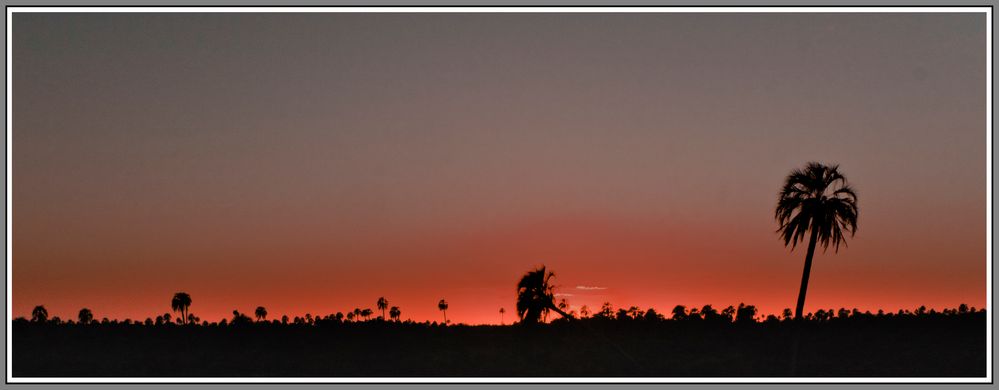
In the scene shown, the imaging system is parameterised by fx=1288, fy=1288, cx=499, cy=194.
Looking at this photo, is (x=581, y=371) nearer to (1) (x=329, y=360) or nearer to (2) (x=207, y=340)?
(1) (x=329, y=360)

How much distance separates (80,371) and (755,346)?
34259mm

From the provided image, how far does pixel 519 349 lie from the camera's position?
6569cm

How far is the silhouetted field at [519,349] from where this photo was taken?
6084cm

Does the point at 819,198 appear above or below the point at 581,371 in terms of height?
above

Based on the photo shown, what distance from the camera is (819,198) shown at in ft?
199

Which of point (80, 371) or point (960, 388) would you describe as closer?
point (960, 388)

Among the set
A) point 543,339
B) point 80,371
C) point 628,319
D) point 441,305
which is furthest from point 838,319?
point 441,305

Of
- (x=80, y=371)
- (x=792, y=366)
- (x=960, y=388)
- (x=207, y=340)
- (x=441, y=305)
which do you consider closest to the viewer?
(x=960, y=388)

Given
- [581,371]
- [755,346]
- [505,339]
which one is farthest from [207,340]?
[755,346]

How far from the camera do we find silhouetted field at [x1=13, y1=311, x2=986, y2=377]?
60.8 meters

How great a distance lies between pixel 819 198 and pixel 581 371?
45.6 feet

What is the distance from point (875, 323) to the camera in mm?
66250

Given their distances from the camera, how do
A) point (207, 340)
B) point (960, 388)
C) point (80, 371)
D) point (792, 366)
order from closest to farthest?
point (960, 388), point (792, 366), point (80, 371), point (207, 340)

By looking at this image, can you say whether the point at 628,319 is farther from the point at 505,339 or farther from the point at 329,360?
the point at 329,360
